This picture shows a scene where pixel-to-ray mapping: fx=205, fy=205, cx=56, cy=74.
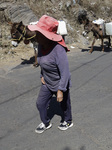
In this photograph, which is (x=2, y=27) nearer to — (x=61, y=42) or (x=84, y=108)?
(x=84, y=108)

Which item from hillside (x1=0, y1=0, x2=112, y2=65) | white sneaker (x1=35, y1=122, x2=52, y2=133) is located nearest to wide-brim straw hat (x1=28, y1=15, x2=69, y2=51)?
white sneaker (x1=35, y1=122, x2=52, y2=133)

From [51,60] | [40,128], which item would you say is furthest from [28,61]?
[51,60]

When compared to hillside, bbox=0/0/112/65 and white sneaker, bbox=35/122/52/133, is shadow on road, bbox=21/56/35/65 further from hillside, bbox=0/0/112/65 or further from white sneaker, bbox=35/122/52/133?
white sneaker, bbox=35/122/52/133

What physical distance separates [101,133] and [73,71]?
13.2 feet

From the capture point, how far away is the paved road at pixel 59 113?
134 inches

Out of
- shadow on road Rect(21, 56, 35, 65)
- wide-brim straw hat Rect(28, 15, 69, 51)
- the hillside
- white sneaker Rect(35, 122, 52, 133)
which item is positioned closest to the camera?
wide-brim straw hat Rect(28, 15, 69, 51)

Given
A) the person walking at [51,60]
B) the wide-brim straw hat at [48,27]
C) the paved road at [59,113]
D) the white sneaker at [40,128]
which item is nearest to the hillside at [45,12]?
the paved road at [59,113]

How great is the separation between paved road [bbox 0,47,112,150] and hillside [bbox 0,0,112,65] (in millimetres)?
3085

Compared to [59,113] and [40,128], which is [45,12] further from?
[40,128]

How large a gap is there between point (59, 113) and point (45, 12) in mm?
10994

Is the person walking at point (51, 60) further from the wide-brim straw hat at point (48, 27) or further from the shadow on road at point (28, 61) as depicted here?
the shadow on road at point (28, 61)

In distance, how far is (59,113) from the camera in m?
4.41

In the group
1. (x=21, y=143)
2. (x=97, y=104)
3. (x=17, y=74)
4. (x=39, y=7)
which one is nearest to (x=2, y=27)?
(x=39, y=7)

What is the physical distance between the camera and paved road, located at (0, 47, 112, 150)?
3410mm
